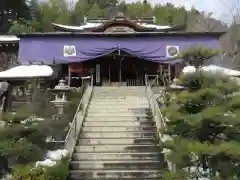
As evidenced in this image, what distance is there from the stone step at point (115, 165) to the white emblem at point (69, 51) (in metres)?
11.1

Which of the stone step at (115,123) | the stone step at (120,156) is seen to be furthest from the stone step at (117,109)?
the stone step at (120,156)

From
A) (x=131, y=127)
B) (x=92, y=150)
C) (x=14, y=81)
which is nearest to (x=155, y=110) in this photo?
(x=131, y=127)

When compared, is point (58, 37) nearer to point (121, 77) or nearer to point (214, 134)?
point (121, 77)

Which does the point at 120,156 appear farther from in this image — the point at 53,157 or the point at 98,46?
the point at 98,46

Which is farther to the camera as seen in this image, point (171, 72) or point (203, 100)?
point (171, 72)

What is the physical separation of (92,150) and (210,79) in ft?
13.3

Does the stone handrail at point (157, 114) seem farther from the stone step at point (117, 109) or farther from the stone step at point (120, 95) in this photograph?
the stone step at point (120, 95)

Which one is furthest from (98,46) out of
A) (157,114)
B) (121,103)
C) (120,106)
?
(157,114)

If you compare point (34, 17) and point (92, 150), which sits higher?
point (34, 17)

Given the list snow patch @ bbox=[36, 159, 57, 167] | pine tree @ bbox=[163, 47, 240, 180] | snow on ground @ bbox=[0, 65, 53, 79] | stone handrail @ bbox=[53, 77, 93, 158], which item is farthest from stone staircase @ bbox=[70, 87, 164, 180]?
snow on ground @ bbox=[0, 65, 53, 79]

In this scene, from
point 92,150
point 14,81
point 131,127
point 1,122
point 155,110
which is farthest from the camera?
point 14,81

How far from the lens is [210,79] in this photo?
7684 millimetres

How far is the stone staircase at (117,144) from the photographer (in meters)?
8.75

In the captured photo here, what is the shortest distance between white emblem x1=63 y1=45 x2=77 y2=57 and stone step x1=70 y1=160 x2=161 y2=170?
11142 mm
